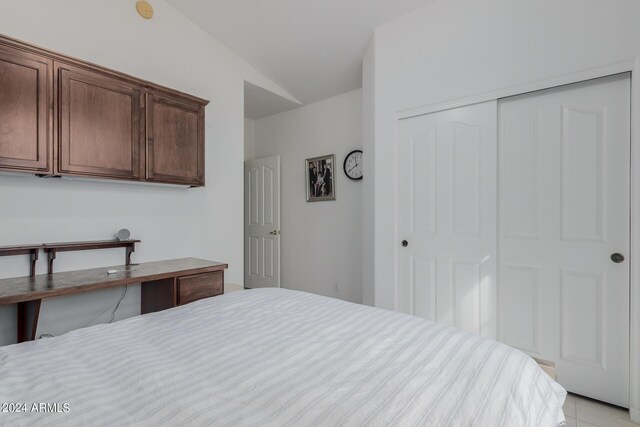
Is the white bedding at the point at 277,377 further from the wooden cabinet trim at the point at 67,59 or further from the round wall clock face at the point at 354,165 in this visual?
the round wall clock face at the point at 354,165

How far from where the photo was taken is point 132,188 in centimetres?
265

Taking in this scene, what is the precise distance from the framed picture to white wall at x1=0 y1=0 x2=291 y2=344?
1.03 meters

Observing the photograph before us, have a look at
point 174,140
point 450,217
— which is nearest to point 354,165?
point 450,217

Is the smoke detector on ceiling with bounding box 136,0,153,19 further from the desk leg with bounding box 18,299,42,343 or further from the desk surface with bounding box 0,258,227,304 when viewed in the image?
the desk leg with bounding box 18,299,42,343

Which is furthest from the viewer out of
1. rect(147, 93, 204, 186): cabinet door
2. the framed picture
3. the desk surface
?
the framed picture

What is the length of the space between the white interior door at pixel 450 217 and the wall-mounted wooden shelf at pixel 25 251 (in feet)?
9.13

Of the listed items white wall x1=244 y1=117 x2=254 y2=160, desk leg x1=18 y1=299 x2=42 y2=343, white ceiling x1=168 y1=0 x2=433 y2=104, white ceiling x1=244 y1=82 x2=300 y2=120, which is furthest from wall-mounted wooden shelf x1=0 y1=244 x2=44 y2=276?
white wall x1=244 y1=117 x2=254 y2=160

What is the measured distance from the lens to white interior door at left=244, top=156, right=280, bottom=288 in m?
4.48

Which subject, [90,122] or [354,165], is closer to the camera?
[90,122]

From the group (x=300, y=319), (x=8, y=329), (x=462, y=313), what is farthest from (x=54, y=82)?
(x=462, y=313)

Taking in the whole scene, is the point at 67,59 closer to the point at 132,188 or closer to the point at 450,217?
the point at 132,188

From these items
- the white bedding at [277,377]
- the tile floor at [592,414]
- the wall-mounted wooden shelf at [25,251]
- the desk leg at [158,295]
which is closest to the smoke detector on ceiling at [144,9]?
the wall-mounted wooden shelf at [25,251]

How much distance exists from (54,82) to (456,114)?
289cm

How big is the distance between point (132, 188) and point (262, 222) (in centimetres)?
217
